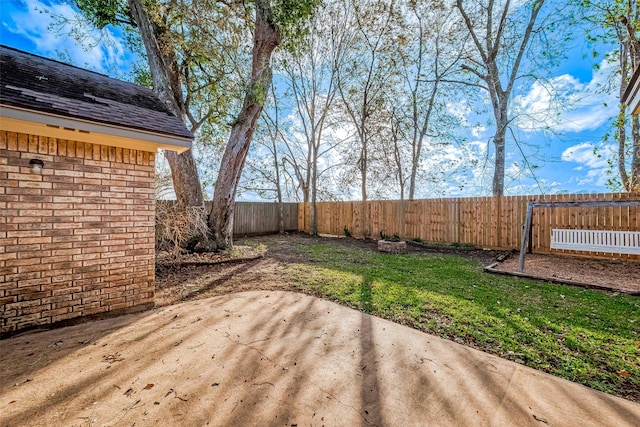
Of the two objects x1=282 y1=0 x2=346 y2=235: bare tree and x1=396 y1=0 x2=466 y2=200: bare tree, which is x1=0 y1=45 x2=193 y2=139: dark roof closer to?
x1=282 y1=0 x2=346 y2=235: bare tree

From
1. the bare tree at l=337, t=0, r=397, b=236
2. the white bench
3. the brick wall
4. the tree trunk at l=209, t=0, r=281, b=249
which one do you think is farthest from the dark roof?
the bare tree at l=337, t=0, r=397, b=236

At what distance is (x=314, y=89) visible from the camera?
13.4 m

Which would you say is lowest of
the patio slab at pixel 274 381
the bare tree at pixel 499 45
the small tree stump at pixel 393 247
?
the patio slab at pixel 274 381

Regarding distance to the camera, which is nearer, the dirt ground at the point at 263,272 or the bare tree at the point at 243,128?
the dirt ground at the point at 263,272

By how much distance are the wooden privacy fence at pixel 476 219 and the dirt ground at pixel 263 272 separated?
88 cm

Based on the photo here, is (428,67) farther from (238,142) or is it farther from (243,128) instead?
(238,142)

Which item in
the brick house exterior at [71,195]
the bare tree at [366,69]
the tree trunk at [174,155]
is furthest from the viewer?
the bare tree at [366,69]

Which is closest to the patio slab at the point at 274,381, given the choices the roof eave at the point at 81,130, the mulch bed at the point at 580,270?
the roof eave at the point at 81,130

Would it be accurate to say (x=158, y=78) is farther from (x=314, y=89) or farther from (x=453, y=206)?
(x=453, y=206)

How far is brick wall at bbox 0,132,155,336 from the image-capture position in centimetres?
273

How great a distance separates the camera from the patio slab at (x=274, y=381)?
169 cm

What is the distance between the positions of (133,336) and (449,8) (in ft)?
46.5

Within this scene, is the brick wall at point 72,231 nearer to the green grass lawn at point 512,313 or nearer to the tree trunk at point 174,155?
the green grass lawn at point 512,313

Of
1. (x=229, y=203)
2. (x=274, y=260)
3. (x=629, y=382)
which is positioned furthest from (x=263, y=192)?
(x=629, y=382)
